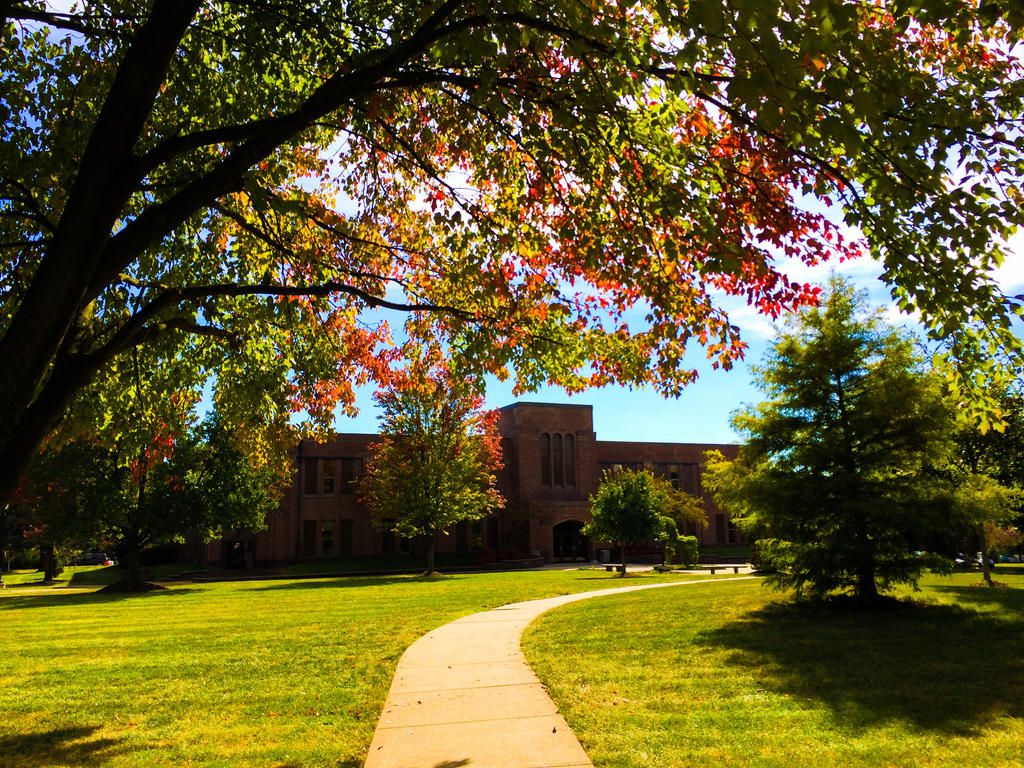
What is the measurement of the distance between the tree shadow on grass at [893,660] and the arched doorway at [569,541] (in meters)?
40.0

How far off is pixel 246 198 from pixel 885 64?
25.4 ft

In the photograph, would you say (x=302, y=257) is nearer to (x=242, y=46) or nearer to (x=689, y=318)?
(x=242, y=46)

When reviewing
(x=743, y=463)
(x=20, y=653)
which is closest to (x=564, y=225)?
(x=743, y=463)

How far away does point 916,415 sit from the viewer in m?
12.7

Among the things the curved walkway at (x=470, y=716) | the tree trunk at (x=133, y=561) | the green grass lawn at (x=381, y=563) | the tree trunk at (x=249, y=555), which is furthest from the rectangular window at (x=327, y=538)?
the curved walkway at (x=470, y=716)

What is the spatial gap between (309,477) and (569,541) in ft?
64.3

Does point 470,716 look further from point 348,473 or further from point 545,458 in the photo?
point 545,458

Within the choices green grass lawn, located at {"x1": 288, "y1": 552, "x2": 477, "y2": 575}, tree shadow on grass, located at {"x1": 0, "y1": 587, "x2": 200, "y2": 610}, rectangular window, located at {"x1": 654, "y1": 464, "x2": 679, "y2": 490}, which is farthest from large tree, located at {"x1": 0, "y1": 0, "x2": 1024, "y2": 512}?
rectangular window, located at {"x1": 654, "y1": 464, "x2": 679, "y2": 490}

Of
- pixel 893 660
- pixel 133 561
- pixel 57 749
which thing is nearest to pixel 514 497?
pixel 133 561

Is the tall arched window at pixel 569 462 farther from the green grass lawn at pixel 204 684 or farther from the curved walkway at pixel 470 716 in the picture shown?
the curved walkway at pixel 470 716

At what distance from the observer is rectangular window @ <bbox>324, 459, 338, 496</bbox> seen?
48.5 m

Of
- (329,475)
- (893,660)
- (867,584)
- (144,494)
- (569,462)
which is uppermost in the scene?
(569,462)

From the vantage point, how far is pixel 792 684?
24.7 feet

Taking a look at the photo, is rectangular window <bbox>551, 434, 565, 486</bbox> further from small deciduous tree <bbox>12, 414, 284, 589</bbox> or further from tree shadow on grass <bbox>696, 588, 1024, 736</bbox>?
tree shadow on grass <bbox>696, 588, 1024, 736</bbox>
